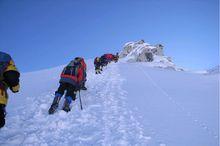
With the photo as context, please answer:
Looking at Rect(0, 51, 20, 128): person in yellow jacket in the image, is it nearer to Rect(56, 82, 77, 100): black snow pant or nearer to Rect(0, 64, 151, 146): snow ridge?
Rect(0, 64, 151, 146): snow ridge

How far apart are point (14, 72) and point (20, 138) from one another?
1750 millimetres

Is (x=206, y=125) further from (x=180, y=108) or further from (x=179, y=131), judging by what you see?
(x=180, y=108)

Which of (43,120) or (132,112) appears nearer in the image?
(43,120)

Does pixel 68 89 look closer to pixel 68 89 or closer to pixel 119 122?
pixel 68 89

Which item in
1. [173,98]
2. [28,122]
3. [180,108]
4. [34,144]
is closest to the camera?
[34,144]

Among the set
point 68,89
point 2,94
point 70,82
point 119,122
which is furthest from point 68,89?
point 2,94

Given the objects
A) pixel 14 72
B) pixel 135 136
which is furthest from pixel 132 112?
pixel 14 72

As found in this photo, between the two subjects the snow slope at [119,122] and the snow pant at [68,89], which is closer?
the snow slope at [119,122]

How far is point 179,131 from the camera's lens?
21.0 ft

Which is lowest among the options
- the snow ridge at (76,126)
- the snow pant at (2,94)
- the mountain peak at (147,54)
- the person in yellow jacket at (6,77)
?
the snow ridge at (76,126)

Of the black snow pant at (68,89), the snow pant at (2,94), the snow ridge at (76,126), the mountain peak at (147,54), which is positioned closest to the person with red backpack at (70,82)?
the black snow pant at (68,89)

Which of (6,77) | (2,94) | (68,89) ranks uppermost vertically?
(68,89)

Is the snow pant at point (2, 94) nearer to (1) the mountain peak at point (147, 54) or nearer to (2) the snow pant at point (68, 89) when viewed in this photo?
(2) the snow pant at point (68, 89)

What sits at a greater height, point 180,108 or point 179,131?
point 180,108
